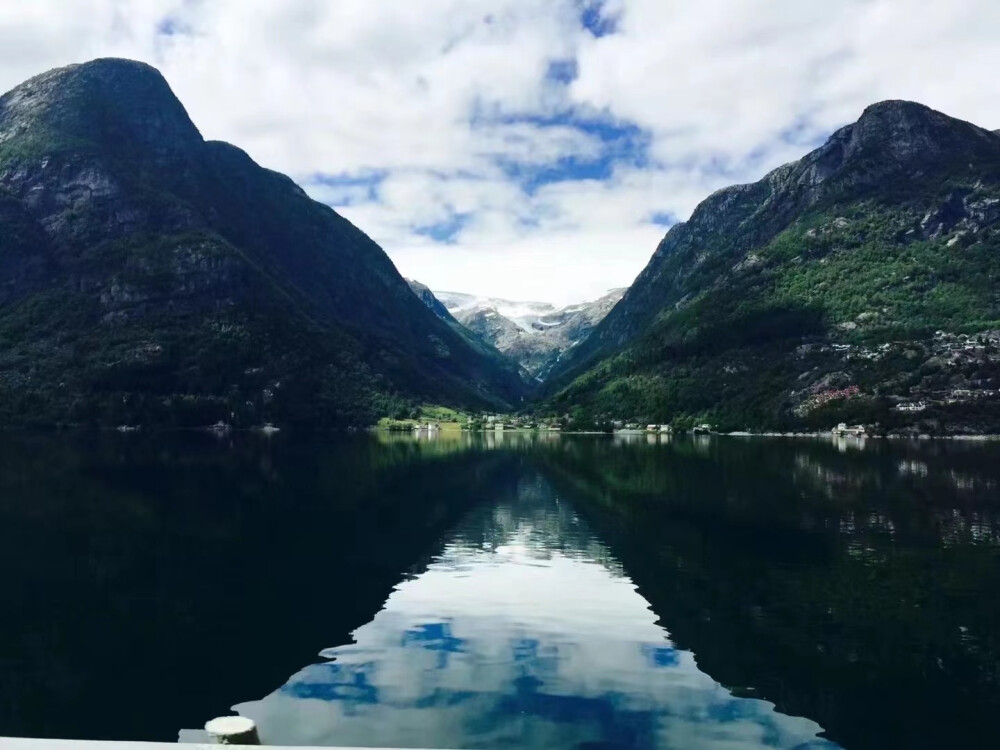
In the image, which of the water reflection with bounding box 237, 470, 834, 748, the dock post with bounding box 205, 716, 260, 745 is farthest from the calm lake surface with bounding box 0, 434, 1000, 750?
the dock post with bounding box 205, 716, 260, 745

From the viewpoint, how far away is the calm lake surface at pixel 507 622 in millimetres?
31203

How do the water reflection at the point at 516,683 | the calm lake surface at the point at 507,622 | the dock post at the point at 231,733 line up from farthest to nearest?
the calm lake surface at the point at 507,622 → the water reflection at the point at 516,683 → the dock post at the point at 231,733

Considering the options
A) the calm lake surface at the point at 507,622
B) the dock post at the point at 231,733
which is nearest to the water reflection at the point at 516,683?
the calm lake surface at the point at 507,622

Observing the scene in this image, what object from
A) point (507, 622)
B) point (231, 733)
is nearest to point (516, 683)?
point (507, 622)

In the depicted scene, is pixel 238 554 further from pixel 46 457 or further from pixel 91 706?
pixel 46 457

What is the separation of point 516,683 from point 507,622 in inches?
432

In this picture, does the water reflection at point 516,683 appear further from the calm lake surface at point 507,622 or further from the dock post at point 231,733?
the dock post at point 231,733

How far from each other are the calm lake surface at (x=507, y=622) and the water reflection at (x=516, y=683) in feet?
0.50

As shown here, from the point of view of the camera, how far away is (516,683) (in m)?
35.5

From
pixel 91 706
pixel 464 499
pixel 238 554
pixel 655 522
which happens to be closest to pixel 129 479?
pixel 464 499

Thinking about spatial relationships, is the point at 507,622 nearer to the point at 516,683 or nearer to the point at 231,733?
the point at 516,683

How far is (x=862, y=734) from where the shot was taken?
29.9 meters

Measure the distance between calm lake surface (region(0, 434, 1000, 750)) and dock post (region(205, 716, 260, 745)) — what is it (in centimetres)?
1129

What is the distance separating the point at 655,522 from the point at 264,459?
4725 inches
